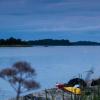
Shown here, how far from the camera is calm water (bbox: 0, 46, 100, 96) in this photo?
5492 millimetres

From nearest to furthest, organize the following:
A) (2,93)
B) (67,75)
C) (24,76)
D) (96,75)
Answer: (24,76) → (2,93) → (96,75) → (67,75)

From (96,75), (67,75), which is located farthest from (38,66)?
(96,75)

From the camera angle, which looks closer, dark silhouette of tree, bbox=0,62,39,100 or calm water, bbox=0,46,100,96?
dark silhouette of tree, bbox=0,62,39,100

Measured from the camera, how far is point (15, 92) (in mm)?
4453

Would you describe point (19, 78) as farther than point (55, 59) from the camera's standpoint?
No

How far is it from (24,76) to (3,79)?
0.41m

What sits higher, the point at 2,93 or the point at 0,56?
the point at 0,56

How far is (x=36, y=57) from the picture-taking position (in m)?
5.91

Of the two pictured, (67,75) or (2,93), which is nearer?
(2,93)

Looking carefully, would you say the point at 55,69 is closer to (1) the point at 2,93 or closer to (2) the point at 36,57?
(2) the point at 36,57

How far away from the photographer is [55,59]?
597cm

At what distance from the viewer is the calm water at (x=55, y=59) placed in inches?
216

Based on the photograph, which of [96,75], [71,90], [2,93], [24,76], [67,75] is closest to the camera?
[71,90]

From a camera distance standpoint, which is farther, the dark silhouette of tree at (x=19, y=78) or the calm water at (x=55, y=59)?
the calm water at (x=55, y=59)
